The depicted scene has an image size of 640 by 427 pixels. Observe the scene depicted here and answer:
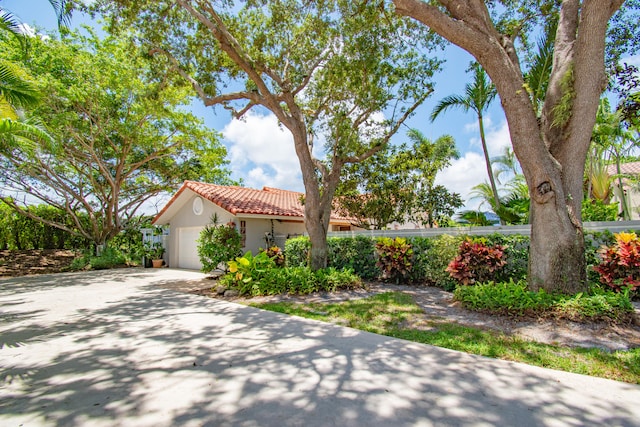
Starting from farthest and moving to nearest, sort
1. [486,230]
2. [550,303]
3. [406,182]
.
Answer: [406,182] → [486,230] → [550,303]

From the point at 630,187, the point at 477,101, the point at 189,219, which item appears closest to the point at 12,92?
the point at 189,219

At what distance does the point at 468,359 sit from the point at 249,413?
2.72 meters

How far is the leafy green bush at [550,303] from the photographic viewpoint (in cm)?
506

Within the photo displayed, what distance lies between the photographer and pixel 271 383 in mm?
3484

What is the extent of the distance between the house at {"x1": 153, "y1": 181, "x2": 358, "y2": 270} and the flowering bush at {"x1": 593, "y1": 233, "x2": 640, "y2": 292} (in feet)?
35.6

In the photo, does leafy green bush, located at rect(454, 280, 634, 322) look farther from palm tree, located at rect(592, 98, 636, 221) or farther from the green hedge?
palm tree, located at rect(592, 98, 636, 221)

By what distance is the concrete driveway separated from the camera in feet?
9.34

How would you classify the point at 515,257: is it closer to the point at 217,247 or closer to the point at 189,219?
the point at 217,247

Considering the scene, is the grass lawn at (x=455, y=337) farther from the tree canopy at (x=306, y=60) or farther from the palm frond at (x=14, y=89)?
the palm frond at (x=14, y=89)

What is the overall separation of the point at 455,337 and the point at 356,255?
6.02 m

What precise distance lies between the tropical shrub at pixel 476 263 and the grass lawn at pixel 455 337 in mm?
1384

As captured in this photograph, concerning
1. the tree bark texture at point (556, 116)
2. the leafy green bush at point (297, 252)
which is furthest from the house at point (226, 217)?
the tree bark texture at point (556, 116)

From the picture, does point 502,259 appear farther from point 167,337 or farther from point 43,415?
point 43,415

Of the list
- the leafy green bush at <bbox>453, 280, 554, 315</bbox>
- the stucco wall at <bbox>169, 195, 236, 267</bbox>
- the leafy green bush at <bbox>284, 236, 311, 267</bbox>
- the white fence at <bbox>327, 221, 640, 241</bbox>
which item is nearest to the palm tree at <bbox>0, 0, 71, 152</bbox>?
the stucco wall at <bbox>169, 195, 236, 267</bbox>
